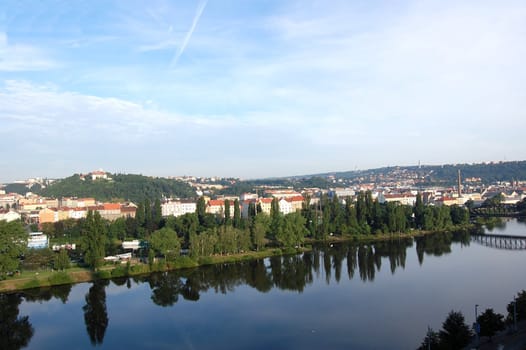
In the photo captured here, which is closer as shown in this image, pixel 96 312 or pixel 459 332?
pixel 459 332

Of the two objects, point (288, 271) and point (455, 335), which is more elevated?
point (455, 335)

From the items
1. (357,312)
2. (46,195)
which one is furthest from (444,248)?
(46,195)

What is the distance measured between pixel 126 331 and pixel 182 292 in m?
3.69

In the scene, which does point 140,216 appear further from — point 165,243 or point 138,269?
point 138,269

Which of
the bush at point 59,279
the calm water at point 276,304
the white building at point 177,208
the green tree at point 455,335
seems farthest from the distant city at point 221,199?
the green tree at point 455,335

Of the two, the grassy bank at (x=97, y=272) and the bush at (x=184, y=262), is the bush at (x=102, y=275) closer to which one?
the grassy bank at (x=97, y=272)

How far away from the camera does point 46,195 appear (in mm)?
57875

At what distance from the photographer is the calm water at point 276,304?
1084 centimetres

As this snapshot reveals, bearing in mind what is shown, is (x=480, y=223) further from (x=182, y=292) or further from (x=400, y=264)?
(x=182, y=292)

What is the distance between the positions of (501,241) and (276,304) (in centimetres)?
1592

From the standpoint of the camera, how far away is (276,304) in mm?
13500

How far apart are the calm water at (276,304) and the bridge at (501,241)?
3.03 meters

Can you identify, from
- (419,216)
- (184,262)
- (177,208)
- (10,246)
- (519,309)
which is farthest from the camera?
(177,208)

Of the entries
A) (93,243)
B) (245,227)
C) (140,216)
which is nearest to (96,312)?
(93,243)
